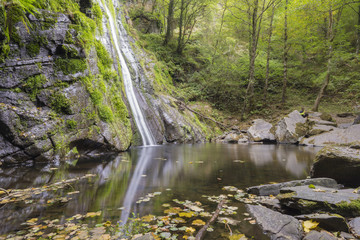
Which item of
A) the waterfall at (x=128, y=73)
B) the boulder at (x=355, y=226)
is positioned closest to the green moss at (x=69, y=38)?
the waterfall at (x=128, y=73)

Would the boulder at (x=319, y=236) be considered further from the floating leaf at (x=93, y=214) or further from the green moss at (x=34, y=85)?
the green moss at (x=34, y=85)

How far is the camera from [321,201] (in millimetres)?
2285

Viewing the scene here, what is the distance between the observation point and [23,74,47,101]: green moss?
505 centimetres

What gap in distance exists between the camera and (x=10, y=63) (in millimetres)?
4855

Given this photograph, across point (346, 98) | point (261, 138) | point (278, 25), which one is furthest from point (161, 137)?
point (346, 98)

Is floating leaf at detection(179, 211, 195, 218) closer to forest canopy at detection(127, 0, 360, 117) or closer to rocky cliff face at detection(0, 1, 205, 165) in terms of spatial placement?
rocky cliff face at detection(0, 1, 205, 165)

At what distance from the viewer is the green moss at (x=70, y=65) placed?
19.2ft

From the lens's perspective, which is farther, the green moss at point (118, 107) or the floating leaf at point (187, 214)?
the green moss at point (118, 107)

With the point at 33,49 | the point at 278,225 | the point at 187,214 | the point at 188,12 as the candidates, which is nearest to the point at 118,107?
the point at 33,49

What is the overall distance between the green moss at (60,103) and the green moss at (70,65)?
0.84 metres

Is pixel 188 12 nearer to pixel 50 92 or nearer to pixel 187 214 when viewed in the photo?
pixel 50 92

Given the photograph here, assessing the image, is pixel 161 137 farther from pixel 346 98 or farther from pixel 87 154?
pixel 346 98

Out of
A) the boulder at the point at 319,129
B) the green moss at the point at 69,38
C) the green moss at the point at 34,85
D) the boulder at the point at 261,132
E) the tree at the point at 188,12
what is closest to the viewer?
the green moss at the point at 34,85

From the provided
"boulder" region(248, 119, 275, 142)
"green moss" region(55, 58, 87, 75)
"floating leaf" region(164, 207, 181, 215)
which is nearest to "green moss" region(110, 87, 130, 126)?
"green moss" region(55, 58, 87, 75)
